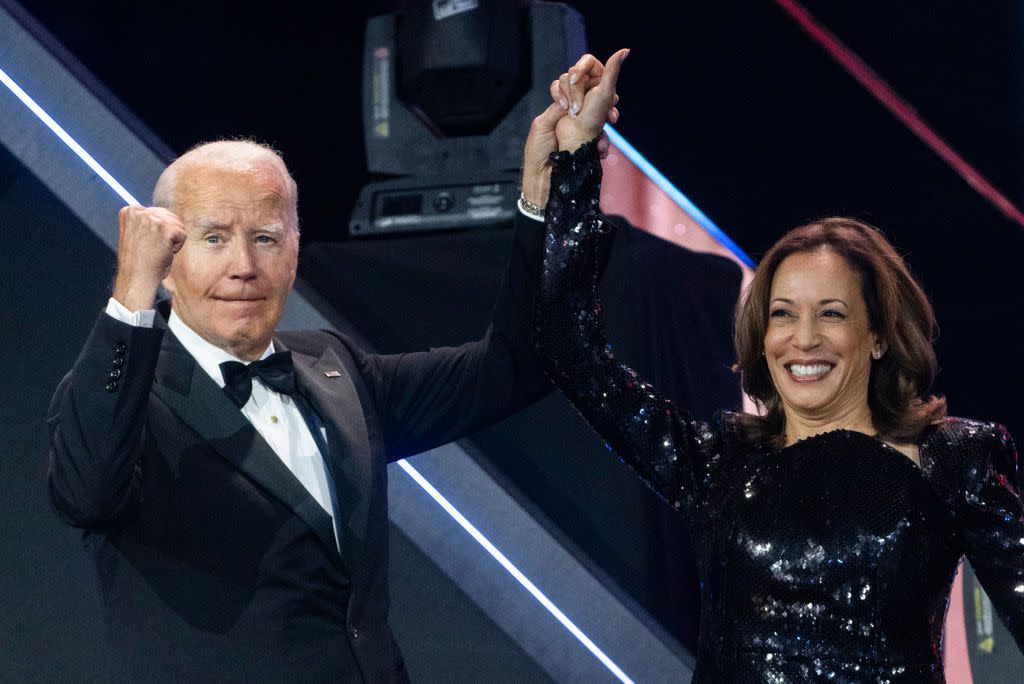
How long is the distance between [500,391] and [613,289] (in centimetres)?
57

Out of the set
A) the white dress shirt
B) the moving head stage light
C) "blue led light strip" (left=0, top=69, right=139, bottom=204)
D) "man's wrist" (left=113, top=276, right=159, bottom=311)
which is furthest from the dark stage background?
"man's wrist" (left=113, top=276, right=159, bottom=311)

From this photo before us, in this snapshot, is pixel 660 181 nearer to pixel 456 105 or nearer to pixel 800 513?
pixel 456 105

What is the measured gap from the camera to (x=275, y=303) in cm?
200

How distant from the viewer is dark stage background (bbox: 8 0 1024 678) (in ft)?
13.8

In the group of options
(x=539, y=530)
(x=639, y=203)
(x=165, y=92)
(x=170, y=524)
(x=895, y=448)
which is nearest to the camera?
(x=170, y=524)

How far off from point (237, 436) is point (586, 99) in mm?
687

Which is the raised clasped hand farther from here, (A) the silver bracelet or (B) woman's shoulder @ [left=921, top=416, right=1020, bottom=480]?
(B) woman's shoulder @ [left=921, top=416, right=1020, bottom=480]

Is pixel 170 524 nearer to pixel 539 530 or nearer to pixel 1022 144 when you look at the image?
pixel 539 530

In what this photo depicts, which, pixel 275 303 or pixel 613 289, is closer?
pixel 275 303

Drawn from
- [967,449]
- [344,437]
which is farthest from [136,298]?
[967,449]

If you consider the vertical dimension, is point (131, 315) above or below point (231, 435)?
above

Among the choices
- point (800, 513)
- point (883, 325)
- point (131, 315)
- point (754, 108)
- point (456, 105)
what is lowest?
point (754, 108)

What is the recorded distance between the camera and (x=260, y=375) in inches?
76.5

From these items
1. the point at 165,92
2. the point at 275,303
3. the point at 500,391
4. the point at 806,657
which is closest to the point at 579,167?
the point at 500,391
